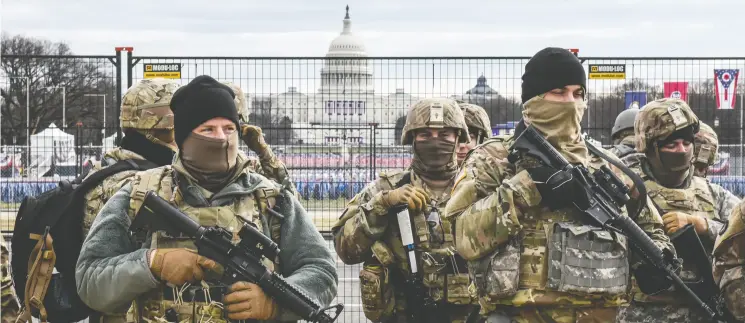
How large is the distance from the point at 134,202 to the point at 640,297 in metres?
3.10

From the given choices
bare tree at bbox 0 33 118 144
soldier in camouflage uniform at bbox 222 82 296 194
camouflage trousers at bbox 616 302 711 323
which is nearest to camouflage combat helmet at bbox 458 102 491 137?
soldier in camouflage uniform at bbox 222 82 296 194

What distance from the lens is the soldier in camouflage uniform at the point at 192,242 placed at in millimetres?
4328

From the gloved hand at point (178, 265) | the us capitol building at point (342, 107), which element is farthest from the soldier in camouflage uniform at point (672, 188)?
the us capitol building at point (342, 107)

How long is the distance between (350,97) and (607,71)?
2.96 m

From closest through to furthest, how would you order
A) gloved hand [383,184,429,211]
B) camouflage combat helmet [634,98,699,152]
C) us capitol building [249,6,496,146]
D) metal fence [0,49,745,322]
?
gloved hand [383,184,429,211] → camouflage combat helmet [634,98,699,152] → metal fence [0,49,745,322] → us capitol building [249,6,496,146]

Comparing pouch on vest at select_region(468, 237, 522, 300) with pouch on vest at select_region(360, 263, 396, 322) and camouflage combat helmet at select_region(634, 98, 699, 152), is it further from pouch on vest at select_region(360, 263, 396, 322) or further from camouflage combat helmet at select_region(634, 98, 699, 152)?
camouflage combat helmet at select_region(634, 98, 699, 152)

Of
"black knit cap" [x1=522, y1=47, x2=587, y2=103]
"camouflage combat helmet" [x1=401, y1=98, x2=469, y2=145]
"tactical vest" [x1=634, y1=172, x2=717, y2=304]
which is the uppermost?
"black knit cap" [x1=522, y1=47, x2=587, y2=103]

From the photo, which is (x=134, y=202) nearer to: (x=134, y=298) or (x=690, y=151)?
(x=134, y=298)

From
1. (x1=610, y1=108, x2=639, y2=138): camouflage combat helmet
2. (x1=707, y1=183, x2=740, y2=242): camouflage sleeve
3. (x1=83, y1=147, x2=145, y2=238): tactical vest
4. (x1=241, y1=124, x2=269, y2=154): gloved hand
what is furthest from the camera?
(x1=610, y1=108, x2=639, y2=138): camouflage combat helmet

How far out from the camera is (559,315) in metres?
4.69

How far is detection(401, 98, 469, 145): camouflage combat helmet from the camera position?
Result: 20.4 feet

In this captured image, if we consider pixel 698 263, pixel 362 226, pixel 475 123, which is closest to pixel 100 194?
pixel 362 226

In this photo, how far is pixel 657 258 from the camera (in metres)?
4.88

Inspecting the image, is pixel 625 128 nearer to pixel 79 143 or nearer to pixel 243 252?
pixel 243 252
